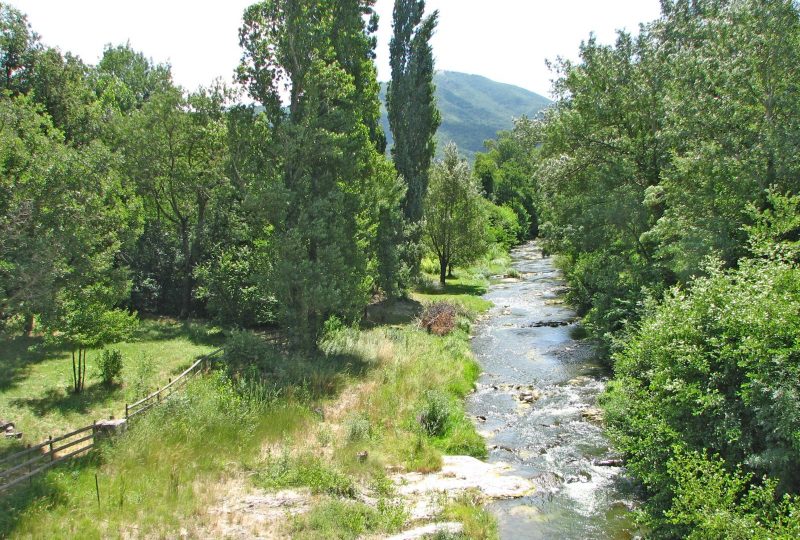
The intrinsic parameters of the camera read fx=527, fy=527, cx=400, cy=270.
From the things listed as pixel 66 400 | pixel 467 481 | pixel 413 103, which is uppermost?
pixel 413 103

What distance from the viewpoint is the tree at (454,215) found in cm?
4806

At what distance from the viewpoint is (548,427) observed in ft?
61.5

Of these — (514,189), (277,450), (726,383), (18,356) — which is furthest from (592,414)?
(514,189)

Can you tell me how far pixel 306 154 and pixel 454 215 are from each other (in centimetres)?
2736

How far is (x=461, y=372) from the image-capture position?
23.9m

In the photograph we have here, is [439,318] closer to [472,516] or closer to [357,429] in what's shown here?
[357,429]

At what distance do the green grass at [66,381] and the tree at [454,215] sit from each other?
2618 centimetres

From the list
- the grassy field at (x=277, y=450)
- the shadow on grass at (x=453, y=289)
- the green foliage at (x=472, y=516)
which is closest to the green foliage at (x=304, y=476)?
the grassy field at (x=277, y=450)

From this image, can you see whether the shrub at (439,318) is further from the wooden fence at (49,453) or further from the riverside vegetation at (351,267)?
the wooden fence at (49,453)

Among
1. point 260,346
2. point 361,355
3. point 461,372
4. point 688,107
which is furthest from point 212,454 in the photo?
point 688,107

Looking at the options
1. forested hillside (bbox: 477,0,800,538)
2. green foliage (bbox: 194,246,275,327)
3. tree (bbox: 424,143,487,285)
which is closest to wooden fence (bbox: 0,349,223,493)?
green foliage (bbox: 194,246,275,327)

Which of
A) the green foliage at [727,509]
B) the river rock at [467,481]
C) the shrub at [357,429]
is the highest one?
the green foliage at [727,509]

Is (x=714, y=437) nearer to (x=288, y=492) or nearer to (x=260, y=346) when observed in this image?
(x=288, y=492)

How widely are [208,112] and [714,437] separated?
99.9 ft
